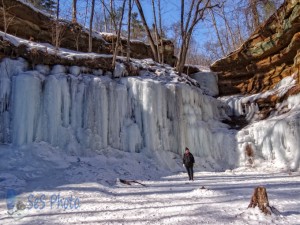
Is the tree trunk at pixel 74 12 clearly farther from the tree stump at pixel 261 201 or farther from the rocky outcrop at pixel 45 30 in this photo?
the tree stump at pixel 261 201

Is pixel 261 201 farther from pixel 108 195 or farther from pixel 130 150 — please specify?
pixel 130 150

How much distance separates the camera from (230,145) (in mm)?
13758

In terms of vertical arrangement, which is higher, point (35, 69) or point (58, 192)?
point (35, 69)

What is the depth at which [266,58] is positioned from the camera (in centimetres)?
1800

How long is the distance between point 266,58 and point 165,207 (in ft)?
50.0

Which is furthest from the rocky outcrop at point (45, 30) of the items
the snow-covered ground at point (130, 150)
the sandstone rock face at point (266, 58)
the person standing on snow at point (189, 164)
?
the person standing on snow at point (189, 164)

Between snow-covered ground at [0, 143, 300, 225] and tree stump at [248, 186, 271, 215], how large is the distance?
0.10 meters

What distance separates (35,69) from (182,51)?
31.7 ft

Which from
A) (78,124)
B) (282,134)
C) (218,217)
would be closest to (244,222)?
(218,217)

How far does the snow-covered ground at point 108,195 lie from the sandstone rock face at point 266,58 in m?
10.1

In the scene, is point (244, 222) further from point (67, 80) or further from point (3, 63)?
point (3, 63)

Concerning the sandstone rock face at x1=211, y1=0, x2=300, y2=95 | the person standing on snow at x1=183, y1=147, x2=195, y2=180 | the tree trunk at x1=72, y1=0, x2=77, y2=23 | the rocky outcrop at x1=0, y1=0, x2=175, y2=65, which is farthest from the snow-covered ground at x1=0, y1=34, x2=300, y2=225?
the tree trunk at x1=72, y1=0, x2=77, y2=23

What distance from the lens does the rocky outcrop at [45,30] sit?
51.8 ft

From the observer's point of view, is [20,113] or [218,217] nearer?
[218,217]
